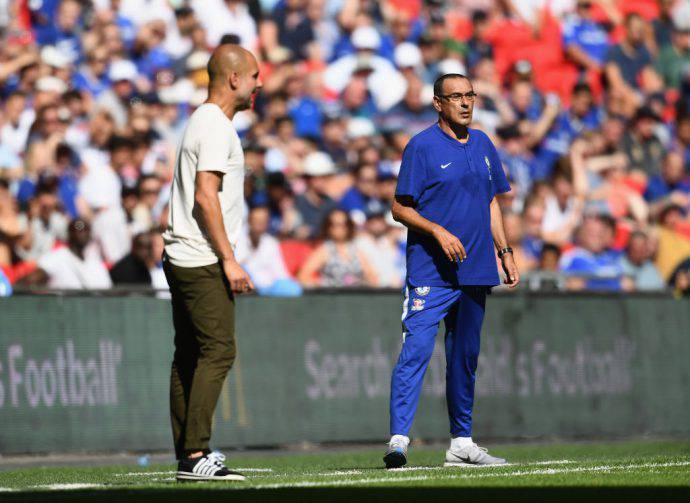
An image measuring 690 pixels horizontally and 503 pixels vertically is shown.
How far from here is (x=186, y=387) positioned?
8.00 meters

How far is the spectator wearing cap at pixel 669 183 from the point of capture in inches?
798

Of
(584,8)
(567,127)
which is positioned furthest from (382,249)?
(584,8)

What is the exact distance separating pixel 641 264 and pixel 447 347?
8.23 meters

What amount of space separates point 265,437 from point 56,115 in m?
4.58

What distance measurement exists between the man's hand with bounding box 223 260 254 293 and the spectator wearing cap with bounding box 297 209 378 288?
714cm

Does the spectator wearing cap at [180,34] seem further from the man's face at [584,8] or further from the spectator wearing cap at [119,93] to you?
the man's face at [584,8]

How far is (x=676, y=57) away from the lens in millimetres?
23578

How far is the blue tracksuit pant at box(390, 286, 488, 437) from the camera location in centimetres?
875

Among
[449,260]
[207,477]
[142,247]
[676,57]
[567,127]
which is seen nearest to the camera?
[207,477]

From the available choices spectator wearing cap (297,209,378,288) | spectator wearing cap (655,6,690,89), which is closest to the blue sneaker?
spectator wearing cap (297,209,378,288)

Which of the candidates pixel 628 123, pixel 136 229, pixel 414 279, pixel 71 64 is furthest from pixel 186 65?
pixel 414 279

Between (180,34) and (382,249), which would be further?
(180,34)

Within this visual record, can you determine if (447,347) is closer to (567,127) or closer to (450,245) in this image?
(450,245)

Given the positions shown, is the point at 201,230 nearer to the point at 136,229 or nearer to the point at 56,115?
the point at 136,229
